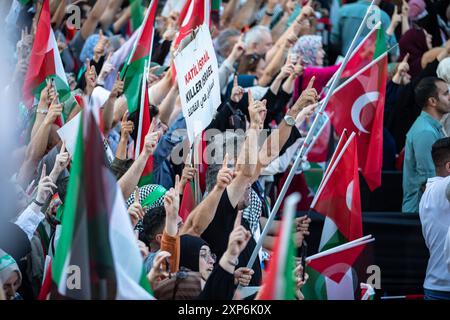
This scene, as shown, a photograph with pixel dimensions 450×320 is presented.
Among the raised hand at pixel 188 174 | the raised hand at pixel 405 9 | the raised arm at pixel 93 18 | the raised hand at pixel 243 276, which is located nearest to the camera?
the raised hand at pixel 243 276

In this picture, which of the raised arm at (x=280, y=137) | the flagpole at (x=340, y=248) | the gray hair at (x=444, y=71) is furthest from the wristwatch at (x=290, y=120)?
the gray hair at (x=444, y=71)

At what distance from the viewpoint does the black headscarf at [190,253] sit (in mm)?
6883

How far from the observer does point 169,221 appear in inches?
259

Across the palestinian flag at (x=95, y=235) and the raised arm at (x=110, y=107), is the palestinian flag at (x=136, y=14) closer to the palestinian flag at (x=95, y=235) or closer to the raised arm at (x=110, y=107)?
the raised arm at (x=110, y=107)

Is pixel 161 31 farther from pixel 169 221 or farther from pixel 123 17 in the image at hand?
pixel 169 221

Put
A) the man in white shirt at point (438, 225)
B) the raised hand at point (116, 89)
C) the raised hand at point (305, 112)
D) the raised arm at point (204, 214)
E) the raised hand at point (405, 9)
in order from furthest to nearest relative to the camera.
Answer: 1. the raised hand at point (405, 9)
2. the raised hand at point (116, 89)
3. the raised hand at point (305, 112)
4. the man in white shirt at point (438, 225)
5. the raised arm at point (204, 214)

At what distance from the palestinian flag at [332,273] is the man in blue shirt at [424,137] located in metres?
2.12

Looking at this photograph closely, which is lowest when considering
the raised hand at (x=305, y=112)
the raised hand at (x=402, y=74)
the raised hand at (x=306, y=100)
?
the raised hand at (x=305, y=112)

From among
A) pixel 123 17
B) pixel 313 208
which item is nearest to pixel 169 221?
pixel 313 208

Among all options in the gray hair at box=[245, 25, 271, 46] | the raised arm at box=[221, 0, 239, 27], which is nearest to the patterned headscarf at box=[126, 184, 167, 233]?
the gray hair at box=[245, 25, 271, 46]

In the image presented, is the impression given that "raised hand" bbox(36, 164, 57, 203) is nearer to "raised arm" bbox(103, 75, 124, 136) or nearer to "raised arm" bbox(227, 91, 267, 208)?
"raised arm" bbox(227, 91, 267, 208)
